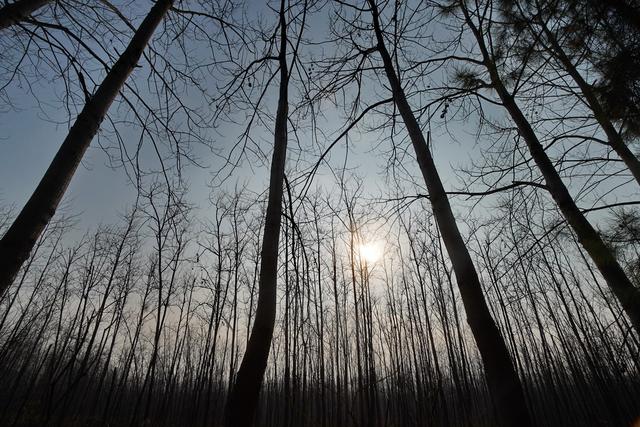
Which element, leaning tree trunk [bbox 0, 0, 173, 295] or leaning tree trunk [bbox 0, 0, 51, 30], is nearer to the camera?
leaning tree trunk [bbox 0, 0, 173, 295]

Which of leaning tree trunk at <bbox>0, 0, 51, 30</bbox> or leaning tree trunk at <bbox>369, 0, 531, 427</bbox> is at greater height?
leaning tree trunk at <bbox>0, 0, 51, 30</bbox>

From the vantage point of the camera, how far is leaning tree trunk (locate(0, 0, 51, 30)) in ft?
6.63

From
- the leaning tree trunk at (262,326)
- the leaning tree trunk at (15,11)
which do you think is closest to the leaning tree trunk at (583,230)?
the leaning tree trunk at (262,326)

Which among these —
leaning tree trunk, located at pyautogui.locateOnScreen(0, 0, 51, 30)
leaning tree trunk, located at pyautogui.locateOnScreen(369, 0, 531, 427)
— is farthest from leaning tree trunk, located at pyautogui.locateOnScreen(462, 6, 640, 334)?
leaning tree trunk, located at pyautogui.locateOnScreen(0, 0, 51, 30)

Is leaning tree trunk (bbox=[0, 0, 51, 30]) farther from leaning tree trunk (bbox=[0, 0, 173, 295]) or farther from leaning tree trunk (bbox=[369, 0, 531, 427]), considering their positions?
leaning tree trunk (bbox=[369, 0, 531, 427])

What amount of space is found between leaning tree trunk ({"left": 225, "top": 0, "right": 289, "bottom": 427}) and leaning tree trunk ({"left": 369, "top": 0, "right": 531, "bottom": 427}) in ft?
3.72

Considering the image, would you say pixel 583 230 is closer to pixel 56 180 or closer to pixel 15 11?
pixel 56 180

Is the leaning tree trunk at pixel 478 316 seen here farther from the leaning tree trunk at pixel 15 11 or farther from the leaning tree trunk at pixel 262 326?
the leaning tree trunk at pixel 15 11

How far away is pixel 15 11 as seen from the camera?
2.05 meters

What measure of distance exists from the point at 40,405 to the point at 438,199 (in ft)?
90.5

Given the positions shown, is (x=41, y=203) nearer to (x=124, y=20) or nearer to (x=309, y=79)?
(x=124, y=20)

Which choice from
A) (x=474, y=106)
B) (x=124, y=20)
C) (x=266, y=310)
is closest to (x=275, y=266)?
(x=266, y=310)

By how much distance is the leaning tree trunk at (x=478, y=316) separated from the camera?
140 centimetres

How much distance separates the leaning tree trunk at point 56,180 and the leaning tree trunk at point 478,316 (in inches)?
91.6
